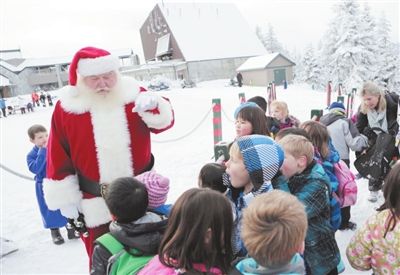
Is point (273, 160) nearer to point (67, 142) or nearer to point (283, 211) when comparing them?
point (283, 211)

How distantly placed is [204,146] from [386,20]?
3455 cm

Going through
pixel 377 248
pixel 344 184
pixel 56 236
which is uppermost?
pixel 377 248

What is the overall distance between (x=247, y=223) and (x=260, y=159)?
61 centimetres

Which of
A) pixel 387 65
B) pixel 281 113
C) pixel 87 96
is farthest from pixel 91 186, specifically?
pixel 387 65

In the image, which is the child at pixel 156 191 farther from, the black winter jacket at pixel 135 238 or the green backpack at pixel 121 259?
the green backpack at pixel 121 259

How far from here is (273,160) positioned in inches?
76.9

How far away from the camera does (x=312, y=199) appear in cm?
218

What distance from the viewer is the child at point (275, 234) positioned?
1314 millimetres

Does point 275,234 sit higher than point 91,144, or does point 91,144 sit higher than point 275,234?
point 91,144

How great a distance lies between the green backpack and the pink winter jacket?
1.22 metres

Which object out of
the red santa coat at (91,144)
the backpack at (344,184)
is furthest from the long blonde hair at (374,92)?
the red santa coat at (91,144)

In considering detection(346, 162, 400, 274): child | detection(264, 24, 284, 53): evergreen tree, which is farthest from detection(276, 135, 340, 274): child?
Result: detection(264, 24, 284, 53): evergreen tree

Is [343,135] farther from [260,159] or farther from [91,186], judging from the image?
[91,186]

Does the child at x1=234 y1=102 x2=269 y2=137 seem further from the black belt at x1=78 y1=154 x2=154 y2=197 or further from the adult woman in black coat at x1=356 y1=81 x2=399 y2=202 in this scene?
the adult woman in black coat at x1=356 y1=81 x2=399 y2=202
